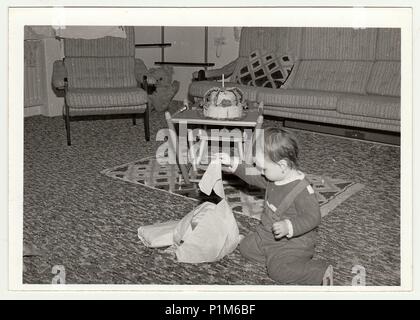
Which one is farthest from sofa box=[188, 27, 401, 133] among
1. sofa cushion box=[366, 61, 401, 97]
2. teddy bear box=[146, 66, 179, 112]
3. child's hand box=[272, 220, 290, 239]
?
child's hand box=[272, 220, 290, 239]

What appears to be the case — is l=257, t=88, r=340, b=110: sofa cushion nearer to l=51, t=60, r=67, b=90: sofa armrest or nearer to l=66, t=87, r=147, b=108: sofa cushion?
l=66, t=87, r=147, b=108: sofa cushion

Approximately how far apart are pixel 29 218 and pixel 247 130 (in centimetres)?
158

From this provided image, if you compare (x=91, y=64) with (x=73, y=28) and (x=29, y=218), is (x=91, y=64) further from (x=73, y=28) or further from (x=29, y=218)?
(x=29, y=218)

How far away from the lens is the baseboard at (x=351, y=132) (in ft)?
14.2

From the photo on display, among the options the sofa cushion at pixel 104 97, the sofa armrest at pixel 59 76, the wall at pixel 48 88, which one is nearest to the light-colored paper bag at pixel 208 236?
the sofa cushion at pixel 104 97

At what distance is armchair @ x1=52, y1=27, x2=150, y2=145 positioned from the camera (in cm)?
461

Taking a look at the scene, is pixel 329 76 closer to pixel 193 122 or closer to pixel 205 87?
pixel 205 87

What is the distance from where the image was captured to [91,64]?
5.11 metres

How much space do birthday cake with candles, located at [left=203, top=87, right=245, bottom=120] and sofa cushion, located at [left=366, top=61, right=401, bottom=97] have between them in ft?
5.87

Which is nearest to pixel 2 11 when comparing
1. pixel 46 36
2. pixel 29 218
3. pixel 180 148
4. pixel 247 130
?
pixel 29 218

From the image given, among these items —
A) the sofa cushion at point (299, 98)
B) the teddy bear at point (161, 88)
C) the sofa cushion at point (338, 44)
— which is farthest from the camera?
the teddy bear at point (161, 88)

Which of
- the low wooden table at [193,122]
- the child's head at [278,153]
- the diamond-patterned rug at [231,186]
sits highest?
the low wooden table at [193,122]

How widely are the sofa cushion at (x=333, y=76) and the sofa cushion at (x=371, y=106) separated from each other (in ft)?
1.62

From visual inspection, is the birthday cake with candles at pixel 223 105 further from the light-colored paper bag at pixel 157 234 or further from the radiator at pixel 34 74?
the radiator at pixel 34 74
